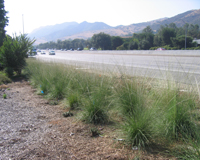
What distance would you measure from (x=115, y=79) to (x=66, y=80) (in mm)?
2675

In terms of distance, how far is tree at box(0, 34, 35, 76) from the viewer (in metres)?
14.4

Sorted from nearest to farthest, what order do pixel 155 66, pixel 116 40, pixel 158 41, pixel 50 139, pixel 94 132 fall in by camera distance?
pixel 50 139 < pixel 94 132 < pixel 155 66 < pixel 158 41 < pixel 116 40

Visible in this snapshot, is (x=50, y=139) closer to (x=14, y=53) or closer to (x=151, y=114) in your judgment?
(x=151, y=114)

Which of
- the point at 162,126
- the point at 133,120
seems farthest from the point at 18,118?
the point at 162,126

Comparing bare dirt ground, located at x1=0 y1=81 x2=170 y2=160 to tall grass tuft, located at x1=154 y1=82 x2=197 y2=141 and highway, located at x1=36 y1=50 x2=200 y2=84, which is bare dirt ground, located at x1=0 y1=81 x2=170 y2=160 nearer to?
tall grass tuft, located at x1=154 y1=82 x2=197 y2=141

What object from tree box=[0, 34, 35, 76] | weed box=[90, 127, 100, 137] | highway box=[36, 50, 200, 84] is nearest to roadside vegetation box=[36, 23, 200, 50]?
highway box=[36, 50, 200, 84]

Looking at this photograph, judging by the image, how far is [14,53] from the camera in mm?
14641

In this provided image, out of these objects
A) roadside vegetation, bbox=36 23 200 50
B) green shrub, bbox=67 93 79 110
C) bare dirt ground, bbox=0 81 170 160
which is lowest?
bare dirt ground, bbox=0 81 170 160

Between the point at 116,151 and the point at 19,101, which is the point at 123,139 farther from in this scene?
the point at 19,101

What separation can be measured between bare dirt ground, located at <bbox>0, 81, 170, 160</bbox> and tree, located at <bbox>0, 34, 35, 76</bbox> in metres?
9.35

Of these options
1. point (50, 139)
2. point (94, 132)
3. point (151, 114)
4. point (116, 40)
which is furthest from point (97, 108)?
point (116, 40)

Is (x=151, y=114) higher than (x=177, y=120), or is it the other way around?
(x=151, y=114)

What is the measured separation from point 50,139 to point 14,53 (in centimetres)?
1223

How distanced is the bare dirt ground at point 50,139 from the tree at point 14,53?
9350mm
